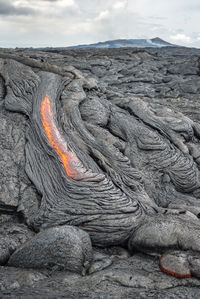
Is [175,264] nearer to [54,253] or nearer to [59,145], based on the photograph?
[54,253]

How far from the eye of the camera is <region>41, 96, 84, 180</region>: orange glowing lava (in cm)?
745

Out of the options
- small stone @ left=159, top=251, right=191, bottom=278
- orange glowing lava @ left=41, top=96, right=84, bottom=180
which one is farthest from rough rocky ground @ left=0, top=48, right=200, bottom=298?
orange glowing lava @ left=41, top=96, right=84, bottom=180

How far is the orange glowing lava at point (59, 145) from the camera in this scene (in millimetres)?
7452

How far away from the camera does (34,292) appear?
445 centimetres

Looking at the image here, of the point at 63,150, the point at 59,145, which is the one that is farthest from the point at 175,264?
the point at 59,145

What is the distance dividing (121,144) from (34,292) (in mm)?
5781

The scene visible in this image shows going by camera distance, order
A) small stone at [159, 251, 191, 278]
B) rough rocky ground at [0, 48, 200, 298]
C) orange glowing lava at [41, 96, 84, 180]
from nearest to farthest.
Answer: rough rocky ground at [0, 48, 200, 298] → small stone at [159, 251, 191, 278] → orange glowing lava at [41, 96, 84, 180]

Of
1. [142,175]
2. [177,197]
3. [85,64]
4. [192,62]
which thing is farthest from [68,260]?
[192,62]

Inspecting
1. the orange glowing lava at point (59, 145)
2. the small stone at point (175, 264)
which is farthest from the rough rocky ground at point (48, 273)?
the orange glowing lava at point (59, 145)

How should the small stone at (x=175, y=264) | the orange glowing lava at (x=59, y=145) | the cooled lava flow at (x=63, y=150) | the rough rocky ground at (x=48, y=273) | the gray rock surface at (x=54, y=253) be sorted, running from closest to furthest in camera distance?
the rough rocky ground at (x=48, y=273)
the small stone at (x=175, y=264)
the gray rock surface at (x=54, y=253)
the cooled lava flow at (x=63, y=150)
the orange glowing lava at (x=59, y=145)

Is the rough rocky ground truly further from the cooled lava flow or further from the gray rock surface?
the cooled lava flow

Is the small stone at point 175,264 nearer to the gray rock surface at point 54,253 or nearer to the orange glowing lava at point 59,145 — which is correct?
the gray rock surface at point 54,253

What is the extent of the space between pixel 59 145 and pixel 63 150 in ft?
0.75

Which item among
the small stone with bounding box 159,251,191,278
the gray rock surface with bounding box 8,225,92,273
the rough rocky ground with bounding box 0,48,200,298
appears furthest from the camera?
the gray rock surface with bounding box 8,225,92,273
